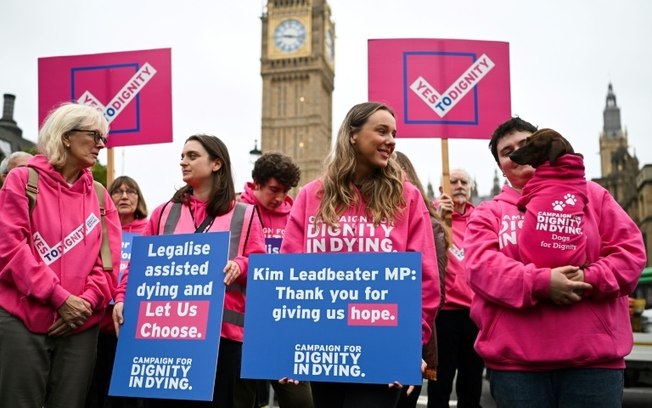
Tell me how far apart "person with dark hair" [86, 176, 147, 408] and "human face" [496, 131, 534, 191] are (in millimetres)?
2397

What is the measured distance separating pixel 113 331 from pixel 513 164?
9.21 ft

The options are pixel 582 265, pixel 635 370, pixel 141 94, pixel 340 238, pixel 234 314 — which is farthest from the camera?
pixel 635 370

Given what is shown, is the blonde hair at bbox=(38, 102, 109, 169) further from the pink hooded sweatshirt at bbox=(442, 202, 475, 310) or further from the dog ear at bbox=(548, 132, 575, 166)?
the pink hooded sweatshirt at bbox=(442, 202, 475, 310)

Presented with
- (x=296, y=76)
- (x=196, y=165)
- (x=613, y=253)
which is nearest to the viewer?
(x=613, y=253)

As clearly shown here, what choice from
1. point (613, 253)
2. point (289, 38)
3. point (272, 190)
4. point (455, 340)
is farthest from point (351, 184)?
point (289, 38)

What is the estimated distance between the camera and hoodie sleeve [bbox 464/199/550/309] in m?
2.63

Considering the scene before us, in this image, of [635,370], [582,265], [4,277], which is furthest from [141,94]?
[635,370]

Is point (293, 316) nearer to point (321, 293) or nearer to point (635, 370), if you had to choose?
point (321, 293)

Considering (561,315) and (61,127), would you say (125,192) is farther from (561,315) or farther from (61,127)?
(561,315)

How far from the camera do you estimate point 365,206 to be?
2961mm

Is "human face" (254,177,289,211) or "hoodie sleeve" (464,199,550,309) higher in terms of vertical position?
"human face" (254,177,289,211)

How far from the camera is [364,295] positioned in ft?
9.02

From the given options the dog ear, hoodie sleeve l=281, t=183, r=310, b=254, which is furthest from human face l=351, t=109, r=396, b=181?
the dog ear

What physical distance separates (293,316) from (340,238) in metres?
0.41
